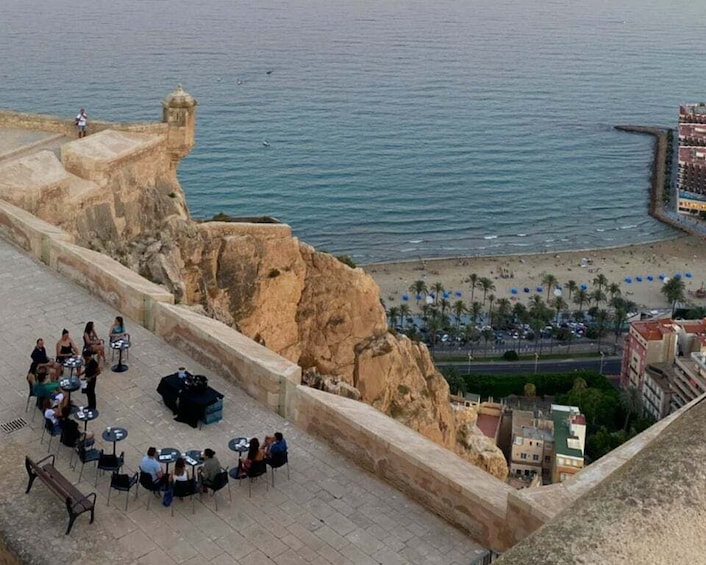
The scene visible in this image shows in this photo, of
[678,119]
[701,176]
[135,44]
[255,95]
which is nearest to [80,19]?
[135,44]

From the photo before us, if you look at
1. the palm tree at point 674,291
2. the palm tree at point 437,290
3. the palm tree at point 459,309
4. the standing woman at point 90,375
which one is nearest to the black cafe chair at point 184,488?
the standing woman at point 90,375

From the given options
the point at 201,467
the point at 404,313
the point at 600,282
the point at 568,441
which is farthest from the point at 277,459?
the point at 600,282

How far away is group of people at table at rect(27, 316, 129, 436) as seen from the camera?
13.3 meters

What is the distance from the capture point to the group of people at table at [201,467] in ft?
39.2

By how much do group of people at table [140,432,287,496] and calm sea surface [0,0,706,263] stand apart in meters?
62.8

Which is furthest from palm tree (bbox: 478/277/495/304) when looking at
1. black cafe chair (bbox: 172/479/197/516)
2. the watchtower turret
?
black cafe chair (bbox: 172/479/197/516)

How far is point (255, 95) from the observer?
363 ft

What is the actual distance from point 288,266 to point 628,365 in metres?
40.7

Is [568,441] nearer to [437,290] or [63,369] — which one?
[437,290]

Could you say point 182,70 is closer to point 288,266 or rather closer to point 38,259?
point 288,266

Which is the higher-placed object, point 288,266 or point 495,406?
point 288,266

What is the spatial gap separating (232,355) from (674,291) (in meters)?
63.3

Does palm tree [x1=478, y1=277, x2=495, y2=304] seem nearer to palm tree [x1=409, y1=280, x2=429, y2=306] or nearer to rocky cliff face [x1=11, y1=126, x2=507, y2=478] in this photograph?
palm tree [x1=409, y1=280, x2=429, y2=306]

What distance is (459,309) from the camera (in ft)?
230
